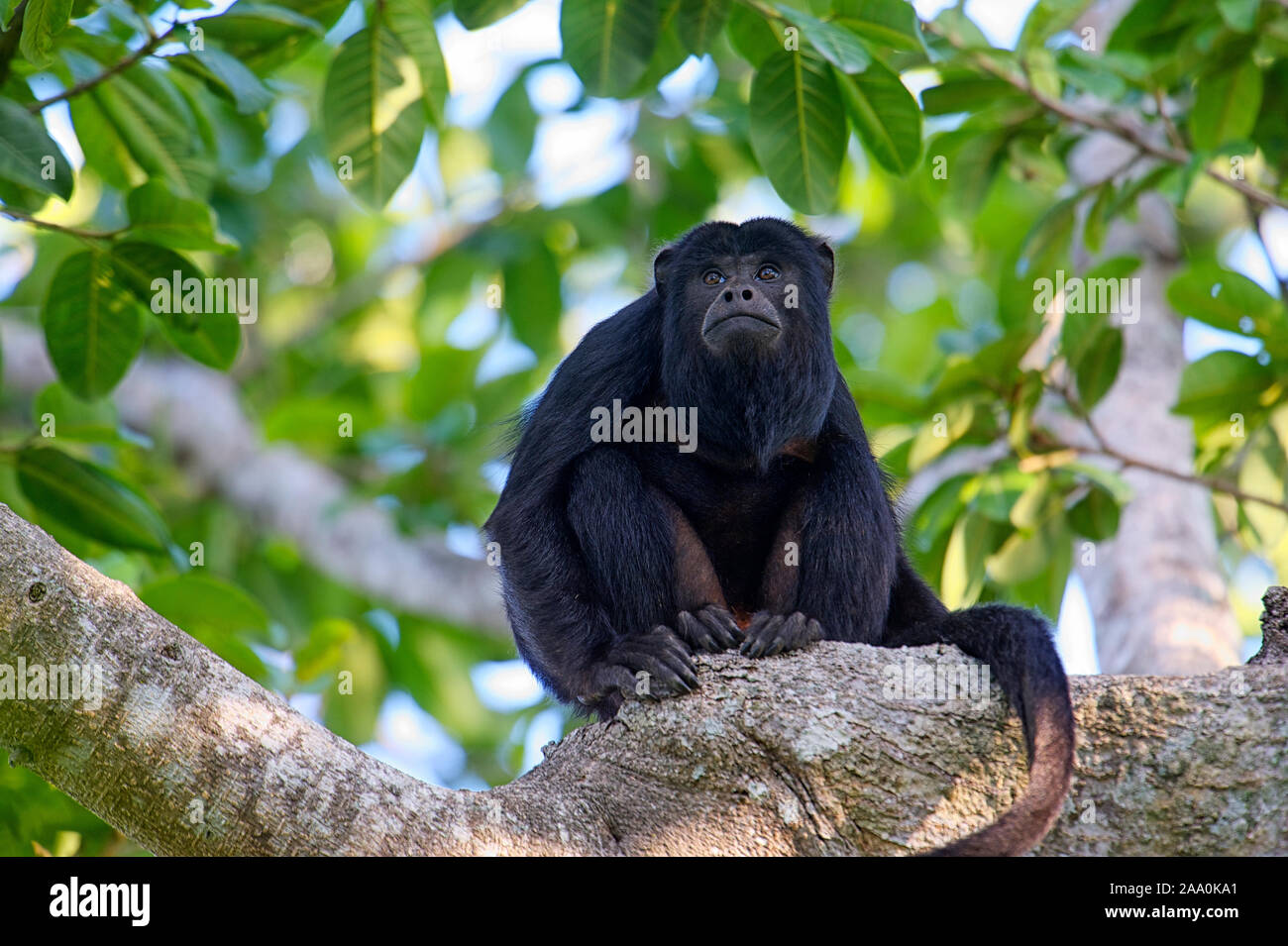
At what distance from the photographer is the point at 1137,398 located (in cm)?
672

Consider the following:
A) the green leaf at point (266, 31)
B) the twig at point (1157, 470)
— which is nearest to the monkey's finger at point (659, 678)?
the green leaf at point (266, 31)

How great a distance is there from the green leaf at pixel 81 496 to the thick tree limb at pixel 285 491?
327 cm

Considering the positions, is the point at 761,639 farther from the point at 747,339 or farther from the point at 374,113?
the point at 374,113

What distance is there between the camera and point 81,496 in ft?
14.5

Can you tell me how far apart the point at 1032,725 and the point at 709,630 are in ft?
3.51

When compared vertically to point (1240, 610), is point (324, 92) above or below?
above

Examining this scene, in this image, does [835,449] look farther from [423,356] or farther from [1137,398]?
Answer: [423,356]

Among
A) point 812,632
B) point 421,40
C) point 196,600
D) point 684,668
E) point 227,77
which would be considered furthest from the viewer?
point 196,600

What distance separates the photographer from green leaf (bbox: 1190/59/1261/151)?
5.69 metres

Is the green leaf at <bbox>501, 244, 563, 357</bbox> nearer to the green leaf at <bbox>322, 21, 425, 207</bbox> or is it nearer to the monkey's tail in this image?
the green leaf at <bbox>322, 21, 425, 207</bbox>

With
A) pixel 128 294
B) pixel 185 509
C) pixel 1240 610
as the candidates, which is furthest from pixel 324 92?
pixel 1240 610

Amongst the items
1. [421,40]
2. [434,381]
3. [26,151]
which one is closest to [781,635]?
[421,40]

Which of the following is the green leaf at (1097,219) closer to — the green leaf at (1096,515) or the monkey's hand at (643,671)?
the green leaf at (1096,515)

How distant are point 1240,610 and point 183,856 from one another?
9.01m
